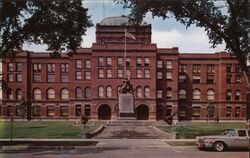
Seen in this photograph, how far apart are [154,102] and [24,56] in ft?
71.8

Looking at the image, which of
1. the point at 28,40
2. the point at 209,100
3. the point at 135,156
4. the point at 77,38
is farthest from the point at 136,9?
the point at 209,100

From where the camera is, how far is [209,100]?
80.2m

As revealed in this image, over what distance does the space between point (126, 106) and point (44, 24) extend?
3028cm

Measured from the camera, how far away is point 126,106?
54.0 meters

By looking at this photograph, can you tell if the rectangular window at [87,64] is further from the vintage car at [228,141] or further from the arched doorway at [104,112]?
the vintage car at [228,141]

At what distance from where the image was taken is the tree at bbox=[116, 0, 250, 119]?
22.8m

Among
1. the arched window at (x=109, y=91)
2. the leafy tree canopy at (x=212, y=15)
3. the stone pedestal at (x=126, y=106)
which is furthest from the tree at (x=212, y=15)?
the arched window at (x=109, y=91)

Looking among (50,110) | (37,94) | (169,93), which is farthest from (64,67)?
(169,93)

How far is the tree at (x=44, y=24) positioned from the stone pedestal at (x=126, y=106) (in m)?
27.3

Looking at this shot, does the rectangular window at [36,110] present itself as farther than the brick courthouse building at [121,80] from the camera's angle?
Yes

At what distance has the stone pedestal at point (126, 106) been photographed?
2106 inches

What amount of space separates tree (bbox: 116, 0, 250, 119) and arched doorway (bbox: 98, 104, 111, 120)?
52.5 metres

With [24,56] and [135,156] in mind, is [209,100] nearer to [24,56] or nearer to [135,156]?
[24,56]

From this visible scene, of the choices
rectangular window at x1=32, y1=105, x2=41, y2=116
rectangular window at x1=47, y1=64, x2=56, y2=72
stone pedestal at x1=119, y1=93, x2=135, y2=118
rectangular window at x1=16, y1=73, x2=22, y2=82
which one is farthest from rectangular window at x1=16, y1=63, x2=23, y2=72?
stone pedestal at x1=119, y1=93, x2=135, y2=118
